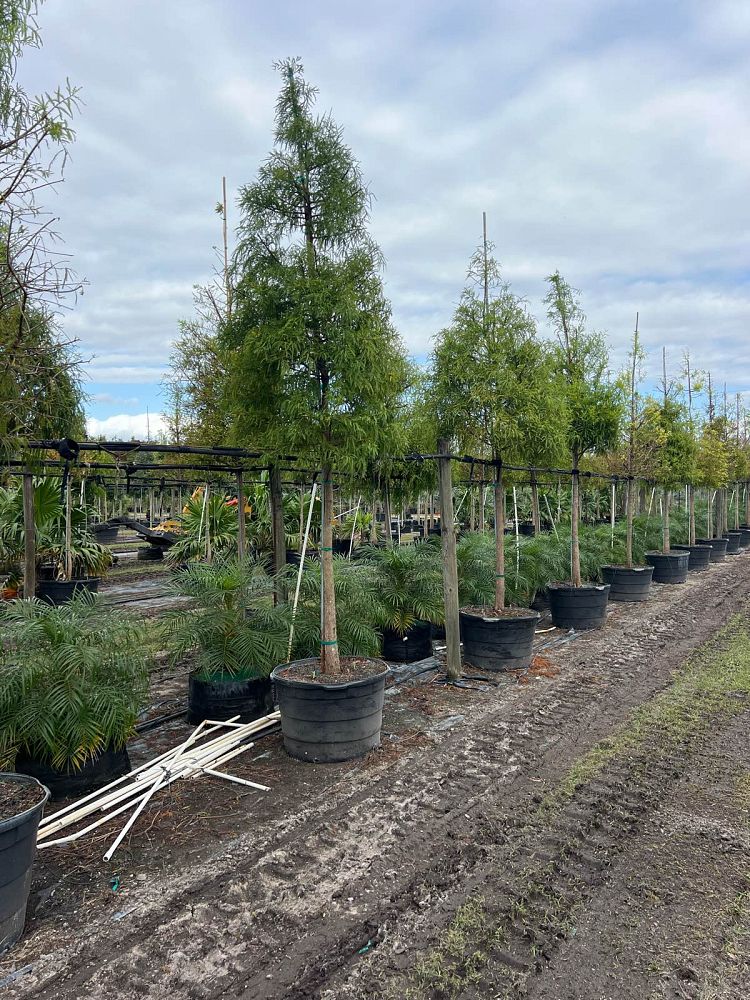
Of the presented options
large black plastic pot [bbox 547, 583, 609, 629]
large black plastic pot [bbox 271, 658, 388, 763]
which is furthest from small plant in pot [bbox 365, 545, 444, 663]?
large black plastic pot [bbox 547, 583, 609, 629]

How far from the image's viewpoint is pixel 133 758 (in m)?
4.38

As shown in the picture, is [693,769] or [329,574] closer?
[693,769]

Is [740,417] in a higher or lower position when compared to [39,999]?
higher

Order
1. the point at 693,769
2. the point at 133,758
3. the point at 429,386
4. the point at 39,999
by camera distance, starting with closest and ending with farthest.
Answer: the point at 39,999 < the point at 693,769 < the point at 133,758 < the point at 429,386

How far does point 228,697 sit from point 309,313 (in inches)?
112

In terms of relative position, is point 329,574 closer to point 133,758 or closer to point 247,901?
point 133,758

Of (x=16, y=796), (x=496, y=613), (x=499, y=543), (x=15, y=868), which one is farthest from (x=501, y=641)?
(x=15, y=868)

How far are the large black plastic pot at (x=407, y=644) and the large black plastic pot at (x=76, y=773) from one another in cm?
345

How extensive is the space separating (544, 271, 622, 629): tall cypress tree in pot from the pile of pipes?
197 inches

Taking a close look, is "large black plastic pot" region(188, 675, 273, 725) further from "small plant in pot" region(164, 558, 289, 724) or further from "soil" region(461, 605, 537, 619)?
"soil" region(461, 605, 537, 619)

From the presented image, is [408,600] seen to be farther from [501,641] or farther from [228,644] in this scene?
[228,644]

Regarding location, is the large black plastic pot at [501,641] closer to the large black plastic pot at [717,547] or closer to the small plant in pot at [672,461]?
the small plant in pot at [672,461]

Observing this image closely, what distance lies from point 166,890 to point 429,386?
505cm

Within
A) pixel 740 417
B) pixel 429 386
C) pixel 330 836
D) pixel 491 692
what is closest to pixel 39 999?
pixel 330 836
